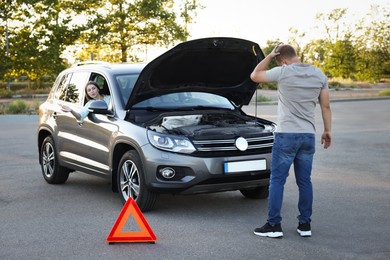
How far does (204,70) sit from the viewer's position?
7.99 meters

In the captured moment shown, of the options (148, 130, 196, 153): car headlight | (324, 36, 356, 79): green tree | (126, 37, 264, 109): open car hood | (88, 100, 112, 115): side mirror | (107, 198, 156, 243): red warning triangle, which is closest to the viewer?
(107, 198, 156, 243): red warning triangle

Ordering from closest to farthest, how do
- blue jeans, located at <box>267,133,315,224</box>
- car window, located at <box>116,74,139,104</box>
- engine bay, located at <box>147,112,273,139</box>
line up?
blue jeans, located at <box>267,133,315,224</box>
engine bay, located at <box>147,112,273,139</box>
car window, located at <box>116,74,139,104</box>

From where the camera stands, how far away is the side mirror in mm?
7680

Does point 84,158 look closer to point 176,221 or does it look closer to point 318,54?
point 176,221

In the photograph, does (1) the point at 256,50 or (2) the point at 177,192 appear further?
(1) the point at 256,50

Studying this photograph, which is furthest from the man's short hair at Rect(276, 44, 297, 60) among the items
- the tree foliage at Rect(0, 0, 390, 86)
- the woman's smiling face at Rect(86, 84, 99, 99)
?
the tree foliage at Rect(0, 0, 390, 86)

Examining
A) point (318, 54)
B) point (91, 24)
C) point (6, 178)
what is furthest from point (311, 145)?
point (318, 54)

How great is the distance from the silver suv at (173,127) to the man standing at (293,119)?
35.5 inches

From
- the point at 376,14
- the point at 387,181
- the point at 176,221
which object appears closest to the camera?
the point at 176,221

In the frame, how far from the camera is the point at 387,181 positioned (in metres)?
9.40

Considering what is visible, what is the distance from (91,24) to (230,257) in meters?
32.9

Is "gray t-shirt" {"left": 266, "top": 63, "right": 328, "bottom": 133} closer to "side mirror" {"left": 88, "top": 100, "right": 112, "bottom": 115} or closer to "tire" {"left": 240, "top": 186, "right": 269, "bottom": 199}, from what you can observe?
"tire" {"left": 240, "top": 186, "right": 269, "bottom": 199}

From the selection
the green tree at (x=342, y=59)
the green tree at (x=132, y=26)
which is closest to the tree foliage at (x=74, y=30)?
the green tree at (x=132, y=26)

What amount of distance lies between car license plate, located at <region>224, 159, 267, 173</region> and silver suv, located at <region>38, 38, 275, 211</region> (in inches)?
0.4
